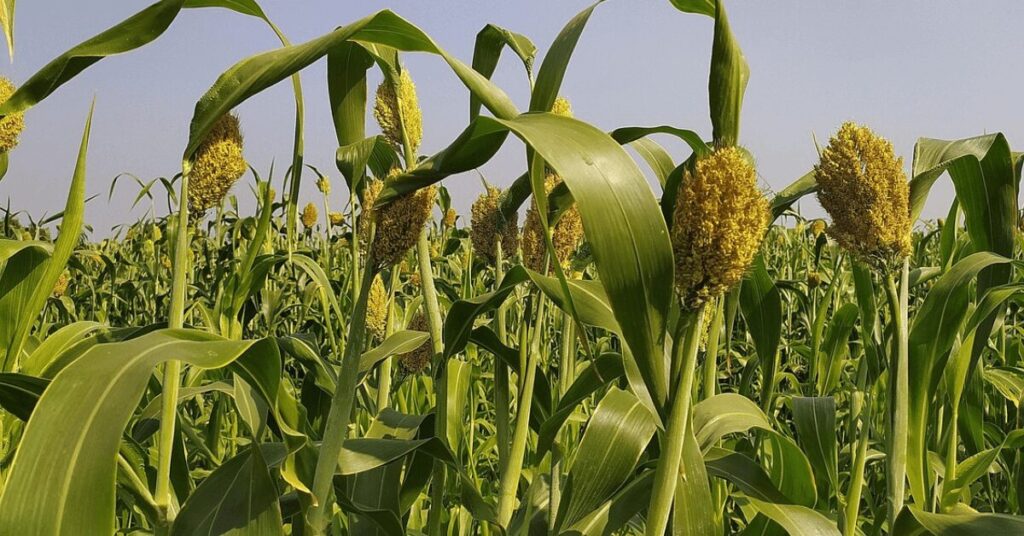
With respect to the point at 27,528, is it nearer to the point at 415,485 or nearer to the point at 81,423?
the point at 81,423

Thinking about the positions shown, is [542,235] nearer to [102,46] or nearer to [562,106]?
[562,106]

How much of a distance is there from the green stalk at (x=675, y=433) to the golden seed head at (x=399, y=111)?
0.62 metres

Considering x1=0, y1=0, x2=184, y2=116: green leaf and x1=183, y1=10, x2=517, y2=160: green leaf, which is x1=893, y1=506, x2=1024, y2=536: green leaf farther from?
x1=0, y1=0, x2=184, y2=116: green leaf

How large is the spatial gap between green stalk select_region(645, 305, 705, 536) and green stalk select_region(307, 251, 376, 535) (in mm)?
416

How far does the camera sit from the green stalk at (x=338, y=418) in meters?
1.14

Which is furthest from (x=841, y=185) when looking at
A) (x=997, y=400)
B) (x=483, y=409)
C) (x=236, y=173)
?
(x=483, y=409)

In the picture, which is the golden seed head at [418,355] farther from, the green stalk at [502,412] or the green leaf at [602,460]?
the green leaf at [602,460]

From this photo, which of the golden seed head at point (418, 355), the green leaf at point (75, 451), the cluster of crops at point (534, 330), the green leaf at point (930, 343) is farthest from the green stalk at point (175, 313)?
the green leaf at point (930, 343)

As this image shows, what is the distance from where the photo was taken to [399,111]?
139 centimetres

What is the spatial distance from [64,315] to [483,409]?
8.54 ft

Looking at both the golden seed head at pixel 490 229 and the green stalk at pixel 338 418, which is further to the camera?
the golden seed head at pixel 490 229

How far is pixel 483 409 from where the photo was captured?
3854mm

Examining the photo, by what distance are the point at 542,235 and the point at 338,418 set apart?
59 centimetres

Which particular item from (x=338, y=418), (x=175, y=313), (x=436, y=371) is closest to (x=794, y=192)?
(x=436, y=371)
